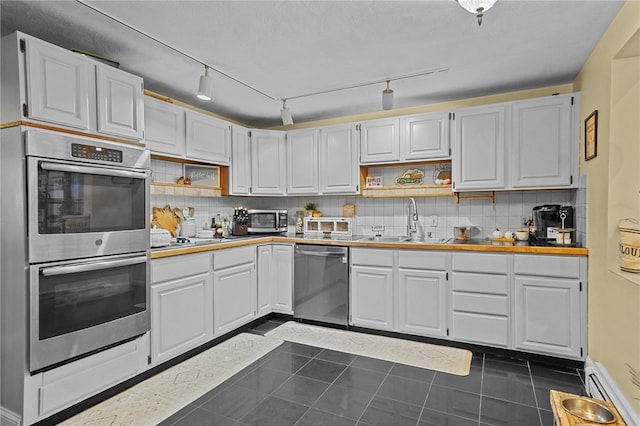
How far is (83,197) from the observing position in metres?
2.20

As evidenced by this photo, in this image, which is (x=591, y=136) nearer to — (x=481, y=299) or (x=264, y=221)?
(x=481, y=299)

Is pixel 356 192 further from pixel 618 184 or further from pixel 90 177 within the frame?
pixel 90 177

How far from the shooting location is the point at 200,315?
304cm

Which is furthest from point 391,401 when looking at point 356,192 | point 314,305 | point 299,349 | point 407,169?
point 407,169

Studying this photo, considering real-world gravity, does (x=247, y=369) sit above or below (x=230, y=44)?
below

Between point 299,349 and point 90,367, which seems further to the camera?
point 299,349

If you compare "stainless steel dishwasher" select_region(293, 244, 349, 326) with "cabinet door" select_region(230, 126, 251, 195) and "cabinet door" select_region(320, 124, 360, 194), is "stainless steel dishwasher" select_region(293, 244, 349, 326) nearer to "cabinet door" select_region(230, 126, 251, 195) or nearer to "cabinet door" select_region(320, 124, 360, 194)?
"cabinet door" select_region(320, 124, 360, 194)

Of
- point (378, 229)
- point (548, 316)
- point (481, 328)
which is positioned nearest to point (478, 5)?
point (548, 316)

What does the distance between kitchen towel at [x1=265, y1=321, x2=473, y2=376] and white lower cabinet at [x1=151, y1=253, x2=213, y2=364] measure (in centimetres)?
81

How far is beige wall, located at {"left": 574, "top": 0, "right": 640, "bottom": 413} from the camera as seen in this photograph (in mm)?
1928

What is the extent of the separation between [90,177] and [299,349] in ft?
6.97

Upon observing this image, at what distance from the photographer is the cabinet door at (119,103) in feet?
7.66

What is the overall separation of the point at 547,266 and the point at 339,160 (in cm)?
226

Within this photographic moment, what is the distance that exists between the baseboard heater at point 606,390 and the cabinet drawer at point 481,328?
59 centimetres
